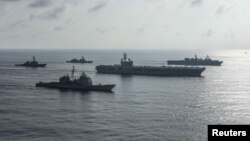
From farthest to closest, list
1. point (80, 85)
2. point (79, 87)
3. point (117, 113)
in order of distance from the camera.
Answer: point (80, 85) → point (79, 87) → point (117, 113)

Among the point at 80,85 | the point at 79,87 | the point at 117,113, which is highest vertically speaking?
the point at 80,85

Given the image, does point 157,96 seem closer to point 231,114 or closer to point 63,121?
point 231,114

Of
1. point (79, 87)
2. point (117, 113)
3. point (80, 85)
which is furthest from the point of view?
point (80, 85)

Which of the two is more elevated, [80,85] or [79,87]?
[80,85]

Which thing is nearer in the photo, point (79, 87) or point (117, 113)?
point (117, 113)

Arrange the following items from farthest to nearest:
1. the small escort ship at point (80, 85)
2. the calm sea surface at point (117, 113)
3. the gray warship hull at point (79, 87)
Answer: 1. the small escort ship at point (80, 85)
2. the gray warship hull at point (79, 87)
3. the calm sea surface at point (117, 113)

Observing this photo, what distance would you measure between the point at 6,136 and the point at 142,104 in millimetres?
48705

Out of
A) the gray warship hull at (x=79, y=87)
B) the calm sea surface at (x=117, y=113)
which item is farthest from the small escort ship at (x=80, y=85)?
the calm sea surface at (x=117, y=113)

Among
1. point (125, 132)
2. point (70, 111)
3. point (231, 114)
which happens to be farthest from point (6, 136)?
point (231, 114)

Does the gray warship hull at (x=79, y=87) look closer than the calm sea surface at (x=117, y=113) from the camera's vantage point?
No

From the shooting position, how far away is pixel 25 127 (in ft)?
257

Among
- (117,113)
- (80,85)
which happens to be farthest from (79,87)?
(117,113)

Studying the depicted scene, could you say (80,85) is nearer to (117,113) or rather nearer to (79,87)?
(79,87)

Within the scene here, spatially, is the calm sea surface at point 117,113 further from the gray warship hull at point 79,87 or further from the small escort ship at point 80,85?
the small escort ship at point 80,85
